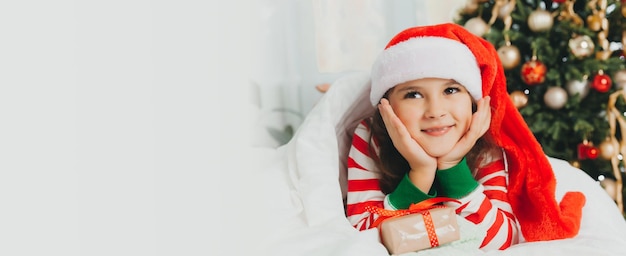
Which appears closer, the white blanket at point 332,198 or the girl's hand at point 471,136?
the white blanket at point 332,198

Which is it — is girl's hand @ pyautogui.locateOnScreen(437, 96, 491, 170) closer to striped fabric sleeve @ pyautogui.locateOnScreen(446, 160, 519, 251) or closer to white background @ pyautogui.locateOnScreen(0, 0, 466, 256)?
striped fabric sleeve @ pyautogui.locateOnScreen(446, 160, 519, 251)

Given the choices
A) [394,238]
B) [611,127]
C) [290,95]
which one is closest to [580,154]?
[611,127]

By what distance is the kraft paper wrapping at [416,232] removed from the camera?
2.96 ft

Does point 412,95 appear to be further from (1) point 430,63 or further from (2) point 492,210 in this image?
(2) point 492,210

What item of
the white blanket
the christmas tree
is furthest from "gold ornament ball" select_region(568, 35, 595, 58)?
the white blanket

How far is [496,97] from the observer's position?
3.64 ft

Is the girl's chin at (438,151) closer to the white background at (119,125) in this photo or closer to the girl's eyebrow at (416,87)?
the girl's eyebrow at (416,87)

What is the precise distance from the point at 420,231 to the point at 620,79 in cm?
87

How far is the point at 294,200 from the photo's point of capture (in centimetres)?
105

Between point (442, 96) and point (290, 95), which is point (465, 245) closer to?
point (442, 96)

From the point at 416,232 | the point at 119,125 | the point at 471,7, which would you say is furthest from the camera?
the point at 471,7

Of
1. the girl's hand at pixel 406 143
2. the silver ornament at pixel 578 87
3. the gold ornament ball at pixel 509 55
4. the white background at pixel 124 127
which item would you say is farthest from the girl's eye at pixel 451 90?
the white background at pixel 124 127

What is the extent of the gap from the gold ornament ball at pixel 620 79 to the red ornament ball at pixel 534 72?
0.65 ft


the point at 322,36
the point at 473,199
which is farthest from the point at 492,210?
the point at 322,36
